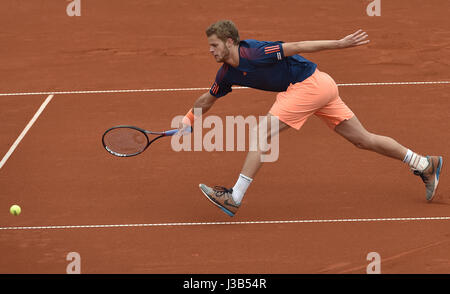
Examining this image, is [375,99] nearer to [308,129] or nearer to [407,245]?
[308,129]

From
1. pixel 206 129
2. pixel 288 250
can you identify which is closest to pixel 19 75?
pixel 206 129

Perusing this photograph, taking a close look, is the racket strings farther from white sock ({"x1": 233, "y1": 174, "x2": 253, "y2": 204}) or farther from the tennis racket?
white sock ({"x1": 233, "y1": 174, "x2": 253, "y2": 204})

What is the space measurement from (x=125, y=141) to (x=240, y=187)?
1.24 m

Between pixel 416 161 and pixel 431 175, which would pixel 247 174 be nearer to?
pixel 416 161

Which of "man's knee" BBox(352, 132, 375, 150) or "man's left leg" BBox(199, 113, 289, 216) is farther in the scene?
"man's knee" BBox(352, 132, 375, 150)

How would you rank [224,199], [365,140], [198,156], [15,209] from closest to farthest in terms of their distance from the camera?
1. [224,199]
2. [365,140]
3. [15,209]
4. [198,156]

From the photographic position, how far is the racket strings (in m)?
9.68

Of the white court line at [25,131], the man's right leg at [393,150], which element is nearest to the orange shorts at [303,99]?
the man's right leg at [393,150]

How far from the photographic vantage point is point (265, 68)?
9.18m

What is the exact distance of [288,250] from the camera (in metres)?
8.80

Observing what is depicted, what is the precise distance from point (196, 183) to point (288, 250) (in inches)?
73.0

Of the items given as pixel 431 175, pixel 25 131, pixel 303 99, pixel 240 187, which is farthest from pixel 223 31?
pixel 25 131

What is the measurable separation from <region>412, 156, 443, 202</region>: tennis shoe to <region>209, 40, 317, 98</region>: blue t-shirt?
140cm

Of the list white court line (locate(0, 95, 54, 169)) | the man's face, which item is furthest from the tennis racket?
white court line (locate(0, 95, 54, 169))
